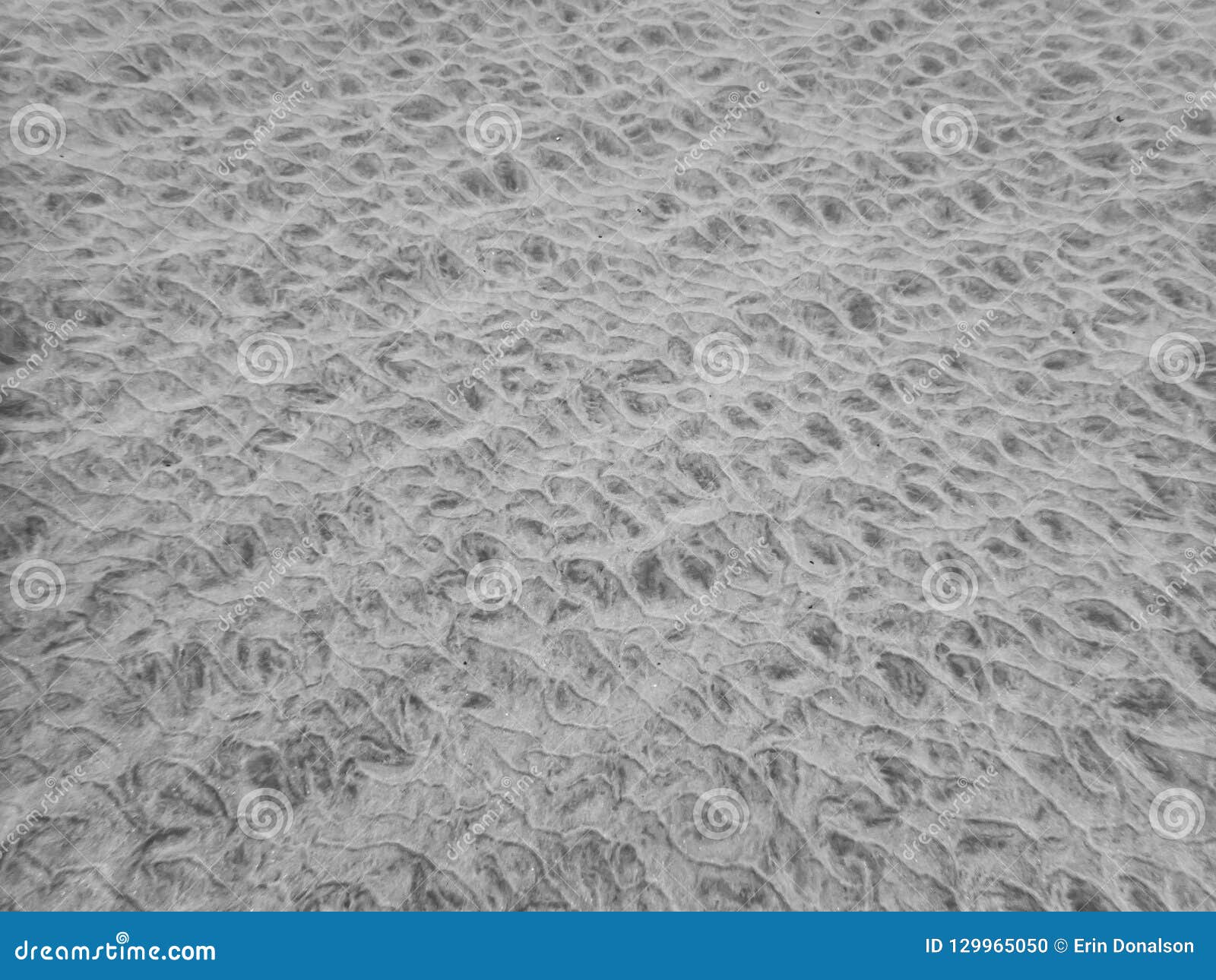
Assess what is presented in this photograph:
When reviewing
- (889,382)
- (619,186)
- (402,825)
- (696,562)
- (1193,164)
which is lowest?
(402,825)

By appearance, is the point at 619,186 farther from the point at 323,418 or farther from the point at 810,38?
the point at 323,418

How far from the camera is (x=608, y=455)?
2.54 metres

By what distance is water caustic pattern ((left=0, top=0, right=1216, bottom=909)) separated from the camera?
1985 mm

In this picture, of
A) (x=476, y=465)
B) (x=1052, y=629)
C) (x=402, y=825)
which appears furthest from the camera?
Answer: (x=476, y=465)

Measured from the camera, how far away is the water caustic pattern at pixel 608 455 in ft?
6.51

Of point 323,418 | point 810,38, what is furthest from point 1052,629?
point 810,38

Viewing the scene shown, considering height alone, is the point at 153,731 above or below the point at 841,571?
below

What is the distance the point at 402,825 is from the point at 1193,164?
121 inches

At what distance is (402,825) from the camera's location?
199 centimetres

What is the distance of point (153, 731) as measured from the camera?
2059 millimetres

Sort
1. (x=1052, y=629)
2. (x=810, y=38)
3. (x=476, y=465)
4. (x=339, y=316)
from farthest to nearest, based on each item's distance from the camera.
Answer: (x=810, y=38) < (x=339, y=316) < (x=476, y=465) < (x=1052, y=629)

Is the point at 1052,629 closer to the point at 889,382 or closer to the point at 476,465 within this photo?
the point at 889,382

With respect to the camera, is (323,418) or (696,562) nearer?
(696,562)

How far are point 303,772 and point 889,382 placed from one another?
189 cm
